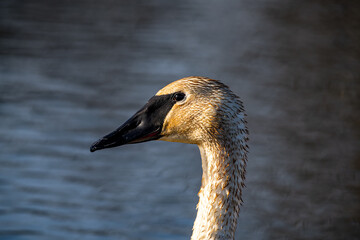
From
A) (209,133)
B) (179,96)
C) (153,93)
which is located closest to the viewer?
(209,133)

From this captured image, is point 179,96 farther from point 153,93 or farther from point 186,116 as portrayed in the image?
point 153,93

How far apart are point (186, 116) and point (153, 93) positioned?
4956 mm

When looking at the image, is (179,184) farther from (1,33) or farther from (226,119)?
(1,33)

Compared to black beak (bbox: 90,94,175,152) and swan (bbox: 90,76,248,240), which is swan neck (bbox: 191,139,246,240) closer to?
swan (bbox: 90,76,248,240)

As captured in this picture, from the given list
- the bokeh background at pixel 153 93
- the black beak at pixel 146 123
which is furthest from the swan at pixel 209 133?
the bokeh background at pixel 153 93

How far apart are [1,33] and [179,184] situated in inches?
234

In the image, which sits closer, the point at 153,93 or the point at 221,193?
the point at 221,193

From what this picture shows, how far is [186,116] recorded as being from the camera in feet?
11.9

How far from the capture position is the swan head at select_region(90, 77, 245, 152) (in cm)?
352

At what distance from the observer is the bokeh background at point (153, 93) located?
236 inches

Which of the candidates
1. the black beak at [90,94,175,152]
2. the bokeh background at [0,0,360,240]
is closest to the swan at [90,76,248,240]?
the black beak at [90,94,175,152]

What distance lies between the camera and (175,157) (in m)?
7.29

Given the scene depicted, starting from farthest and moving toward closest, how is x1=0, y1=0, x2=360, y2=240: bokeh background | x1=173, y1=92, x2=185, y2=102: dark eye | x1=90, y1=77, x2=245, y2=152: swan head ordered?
x1=0, y1=0, x2=360, y2=240: bokeh background, x1=173, y1=92, x2=185, y2=102: dark eye, x1=90, y1=77, x2=245, y2=152: swan head

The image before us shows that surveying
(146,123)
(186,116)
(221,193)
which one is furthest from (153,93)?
(221,193)
